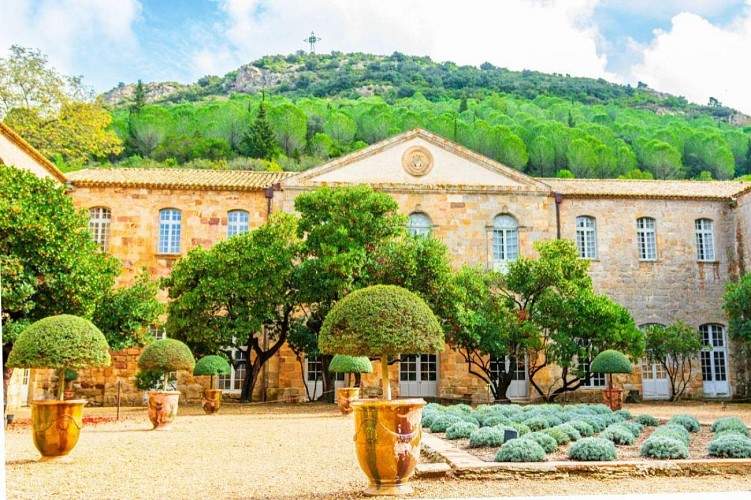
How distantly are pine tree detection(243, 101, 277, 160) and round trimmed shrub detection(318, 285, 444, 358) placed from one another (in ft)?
133

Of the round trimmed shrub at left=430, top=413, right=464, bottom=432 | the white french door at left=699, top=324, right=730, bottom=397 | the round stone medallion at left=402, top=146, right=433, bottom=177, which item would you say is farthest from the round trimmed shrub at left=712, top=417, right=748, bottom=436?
the round stone medallion at left=402, top=146, right=433, bottom=177

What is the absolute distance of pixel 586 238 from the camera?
23.8m

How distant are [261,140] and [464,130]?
14.7m

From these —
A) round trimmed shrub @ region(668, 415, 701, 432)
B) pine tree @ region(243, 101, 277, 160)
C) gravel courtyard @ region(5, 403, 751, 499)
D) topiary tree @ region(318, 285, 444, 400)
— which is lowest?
gravel courtyard @ region(5, 403, 751, 499)

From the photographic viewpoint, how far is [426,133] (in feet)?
76.1

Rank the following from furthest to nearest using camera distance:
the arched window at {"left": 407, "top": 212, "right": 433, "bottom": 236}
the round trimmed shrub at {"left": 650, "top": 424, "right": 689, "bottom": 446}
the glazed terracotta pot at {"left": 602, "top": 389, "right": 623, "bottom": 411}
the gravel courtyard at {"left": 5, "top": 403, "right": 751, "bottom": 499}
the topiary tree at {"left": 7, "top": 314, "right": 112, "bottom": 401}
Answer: the arched window at {"left": 407, "top": 212, "right": 433, "bottom": 236} < the glazed terracotta pot at {"left": 602, "top": 389, "right": 623, "bottom": 411} < the round trimmed shrub at {"left": 650, "top": 424, "right": 689, "bottom": 446} < the topiary tree at {"left": 7, "top": 314, "right": 112, "bottom": 401} < the gravel courtyard at {"left": 5, "top": 403, "right": 751, "bottom": 499}

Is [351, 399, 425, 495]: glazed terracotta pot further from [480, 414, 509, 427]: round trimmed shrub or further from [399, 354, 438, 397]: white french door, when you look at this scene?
[399, 354, 438, 397]: white french door

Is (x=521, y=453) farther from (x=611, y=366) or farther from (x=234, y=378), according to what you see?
(x=234, y=378)

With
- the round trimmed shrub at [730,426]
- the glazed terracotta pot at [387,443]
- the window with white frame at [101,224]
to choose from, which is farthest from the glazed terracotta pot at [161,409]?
the window with white frame at [101,224]

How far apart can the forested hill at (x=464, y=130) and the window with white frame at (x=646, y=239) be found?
1583 cm

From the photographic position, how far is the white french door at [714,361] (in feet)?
76.7

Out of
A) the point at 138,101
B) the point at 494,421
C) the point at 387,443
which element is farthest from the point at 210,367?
the point at 138,101

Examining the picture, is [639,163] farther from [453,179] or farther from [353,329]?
[353,329]

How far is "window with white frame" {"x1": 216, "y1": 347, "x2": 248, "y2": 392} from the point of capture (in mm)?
21875
